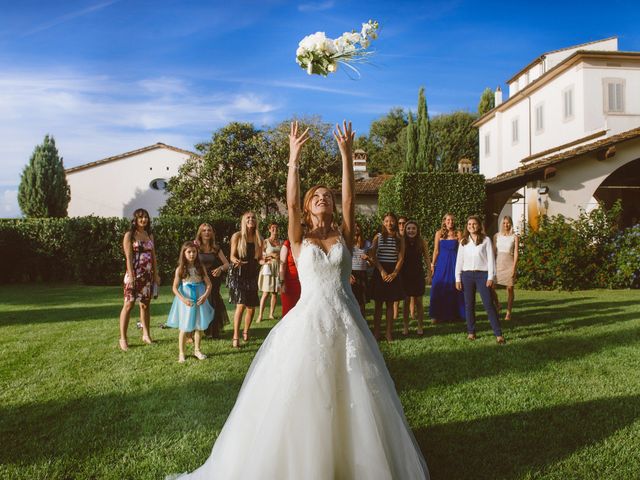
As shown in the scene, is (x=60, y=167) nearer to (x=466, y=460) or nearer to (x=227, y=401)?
(x=227, y=401)

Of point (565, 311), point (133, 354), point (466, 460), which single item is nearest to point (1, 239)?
point (133, 354)

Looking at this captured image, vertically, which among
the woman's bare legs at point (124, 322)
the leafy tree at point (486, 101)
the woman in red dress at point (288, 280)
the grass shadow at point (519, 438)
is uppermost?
the leafy tree at point (486, 101)

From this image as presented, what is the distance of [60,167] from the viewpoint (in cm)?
3694

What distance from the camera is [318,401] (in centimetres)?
310

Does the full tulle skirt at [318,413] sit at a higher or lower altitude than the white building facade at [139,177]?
lower

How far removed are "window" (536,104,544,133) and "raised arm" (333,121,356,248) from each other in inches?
1062

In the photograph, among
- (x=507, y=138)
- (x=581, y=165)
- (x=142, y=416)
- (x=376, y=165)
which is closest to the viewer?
(x=142, y=416)

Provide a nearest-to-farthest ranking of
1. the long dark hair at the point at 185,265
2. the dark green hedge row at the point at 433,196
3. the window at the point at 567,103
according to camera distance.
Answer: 1. the long dark hair at the point at 185,265
2. the dark green hedge row at the point at 433,196
3. the window at the point at 567,103

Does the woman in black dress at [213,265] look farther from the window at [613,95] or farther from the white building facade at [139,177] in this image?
the white building facade at [139,177]

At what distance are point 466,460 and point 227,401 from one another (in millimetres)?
2506

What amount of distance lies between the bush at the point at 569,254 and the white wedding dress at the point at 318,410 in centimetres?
1318

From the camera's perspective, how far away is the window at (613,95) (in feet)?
77.8

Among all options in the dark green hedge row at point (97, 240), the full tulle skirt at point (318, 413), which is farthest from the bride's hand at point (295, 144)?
the dark green hedge row at point (97, 240)

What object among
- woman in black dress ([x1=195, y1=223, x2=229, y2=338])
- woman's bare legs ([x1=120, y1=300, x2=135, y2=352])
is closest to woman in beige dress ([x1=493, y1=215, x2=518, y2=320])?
woman in black dress ([x1=195, y1=223, x2=229, y2=338])
